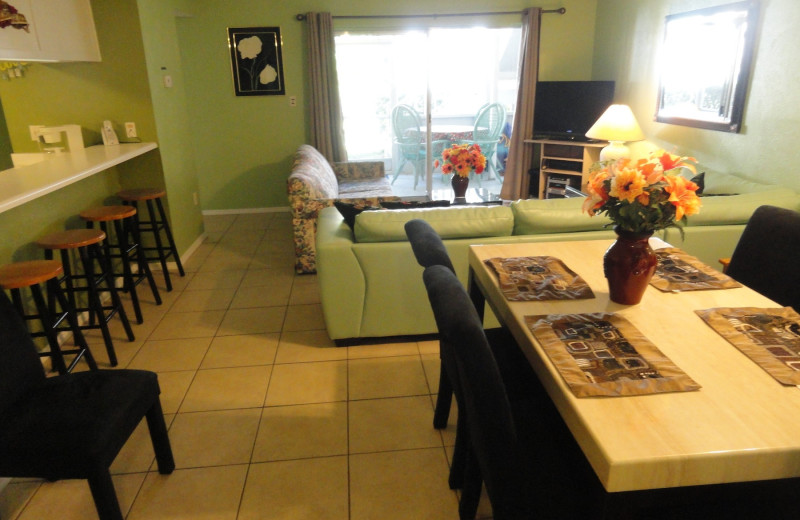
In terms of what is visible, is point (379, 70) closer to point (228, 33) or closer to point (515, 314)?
point (228, 33)

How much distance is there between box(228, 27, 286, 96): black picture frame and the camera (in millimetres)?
5595

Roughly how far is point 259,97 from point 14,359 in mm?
4514

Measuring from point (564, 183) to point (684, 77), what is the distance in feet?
5.32

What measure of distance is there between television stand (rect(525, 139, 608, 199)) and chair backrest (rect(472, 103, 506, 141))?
25.5 inches

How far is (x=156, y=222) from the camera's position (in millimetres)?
3850

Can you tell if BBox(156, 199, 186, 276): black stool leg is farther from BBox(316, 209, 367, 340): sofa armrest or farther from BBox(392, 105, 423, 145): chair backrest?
BBox(392, 105, 423, 145): chair backrest

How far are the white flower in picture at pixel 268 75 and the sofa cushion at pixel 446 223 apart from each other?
142 inches

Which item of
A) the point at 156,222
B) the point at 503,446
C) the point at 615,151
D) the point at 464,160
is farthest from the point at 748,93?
the point at 156,222

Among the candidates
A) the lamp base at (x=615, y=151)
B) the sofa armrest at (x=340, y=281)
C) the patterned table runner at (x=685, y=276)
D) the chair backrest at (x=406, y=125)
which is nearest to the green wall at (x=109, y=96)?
the sofa armrest at (x=340, y=281)

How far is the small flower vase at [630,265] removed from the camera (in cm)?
162

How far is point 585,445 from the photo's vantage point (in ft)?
3.66

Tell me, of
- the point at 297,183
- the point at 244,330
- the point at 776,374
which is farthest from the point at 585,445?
the point at 297,183

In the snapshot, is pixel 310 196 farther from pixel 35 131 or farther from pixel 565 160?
pixel 565 160

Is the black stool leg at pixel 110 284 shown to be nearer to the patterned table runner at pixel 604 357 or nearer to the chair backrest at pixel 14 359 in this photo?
the chair backrest at pixel 14 359
